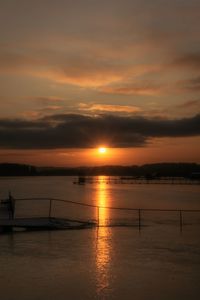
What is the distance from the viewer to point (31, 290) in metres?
11.0

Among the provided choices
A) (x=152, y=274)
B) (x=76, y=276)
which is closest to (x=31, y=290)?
(x=76, y=276)

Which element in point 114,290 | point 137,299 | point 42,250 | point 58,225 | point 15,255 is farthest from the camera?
point 58,225

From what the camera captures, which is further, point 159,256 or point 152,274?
point 159,256

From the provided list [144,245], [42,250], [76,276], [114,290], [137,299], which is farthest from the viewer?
[144,245]

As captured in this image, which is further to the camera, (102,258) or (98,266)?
(102,258)

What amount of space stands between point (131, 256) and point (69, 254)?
211 centimetres

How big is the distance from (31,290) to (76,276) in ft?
6.08

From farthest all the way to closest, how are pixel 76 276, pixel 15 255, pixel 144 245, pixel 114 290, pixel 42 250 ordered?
1. pixel 144 245
2. pixel 42 250
3. pixel 15 255
4. pixel 76 276
5. pixel 114 290

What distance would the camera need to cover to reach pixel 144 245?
18250 mm

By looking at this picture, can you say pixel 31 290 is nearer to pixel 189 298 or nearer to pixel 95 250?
pixel 189 298

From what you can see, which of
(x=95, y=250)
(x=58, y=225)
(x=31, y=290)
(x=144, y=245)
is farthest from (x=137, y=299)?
(x=58, y=225)

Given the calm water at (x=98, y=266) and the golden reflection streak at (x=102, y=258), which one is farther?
the golden reflection streak at (x=102, y=258)

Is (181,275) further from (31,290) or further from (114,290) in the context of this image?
(31,290)

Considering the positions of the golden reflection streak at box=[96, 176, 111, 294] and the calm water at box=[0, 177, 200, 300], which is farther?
the golden reflection streak at box=[96, 176, 111, 294]
